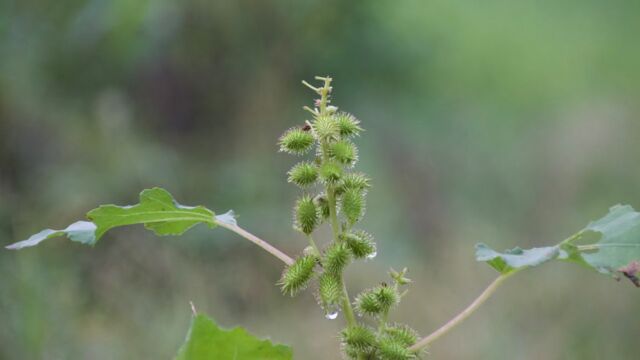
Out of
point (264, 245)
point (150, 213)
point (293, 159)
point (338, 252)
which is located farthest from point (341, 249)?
point (293, 159)

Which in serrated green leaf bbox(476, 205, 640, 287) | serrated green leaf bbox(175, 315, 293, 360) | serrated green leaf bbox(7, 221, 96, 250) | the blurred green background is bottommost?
serrated green leaf bbox(175, 315, 293, 360)

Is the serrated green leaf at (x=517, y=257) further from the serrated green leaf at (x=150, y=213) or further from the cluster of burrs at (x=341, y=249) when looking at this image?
the serrated green leaf at (x=150, y=213)

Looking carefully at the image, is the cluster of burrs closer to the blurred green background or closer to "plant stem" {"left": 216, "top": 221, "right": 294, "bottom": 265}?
"plant stem" {"left": 216, "top": 221, "right": 294, "bottom": 265}

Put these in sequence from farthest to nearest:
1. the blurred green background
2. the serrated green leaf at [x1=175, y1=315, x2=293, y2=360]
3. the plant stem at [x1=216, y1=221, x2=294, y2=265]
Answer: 1. the blurred green background
2. the plant stem at [x1=216, y1=221, x2=294, y2=265]
3. the serrated green leaf at [x1=175, y1=315, x2=293, y2=360]

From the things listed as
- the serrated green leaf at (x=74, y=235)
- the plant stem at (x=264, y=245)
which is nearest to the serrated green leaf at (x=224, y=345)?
the plant stem at (x=264, y=245)

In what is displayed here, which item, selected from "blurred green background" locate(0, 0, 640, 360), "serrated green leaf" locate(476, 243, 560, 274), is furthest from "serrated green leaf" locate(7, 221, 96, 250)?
"blurred green background" locate(0, 0, 640, 360)

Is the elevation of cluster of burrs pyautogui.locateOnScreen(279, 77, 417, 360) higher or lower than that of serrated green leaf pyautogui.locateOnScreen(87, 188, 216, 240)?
lower

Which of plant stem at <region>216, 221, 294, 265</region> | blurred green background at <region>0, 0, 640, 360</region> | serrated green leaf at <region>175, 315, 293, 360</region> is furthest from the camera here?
blurred green background at <region>0, 0, 640, 360</region>

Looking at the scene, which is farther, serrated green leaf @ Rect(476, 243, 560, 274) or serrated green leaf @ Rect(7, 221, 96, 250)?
serrated green leaf @ Rect(7, 221, 96, 250)
